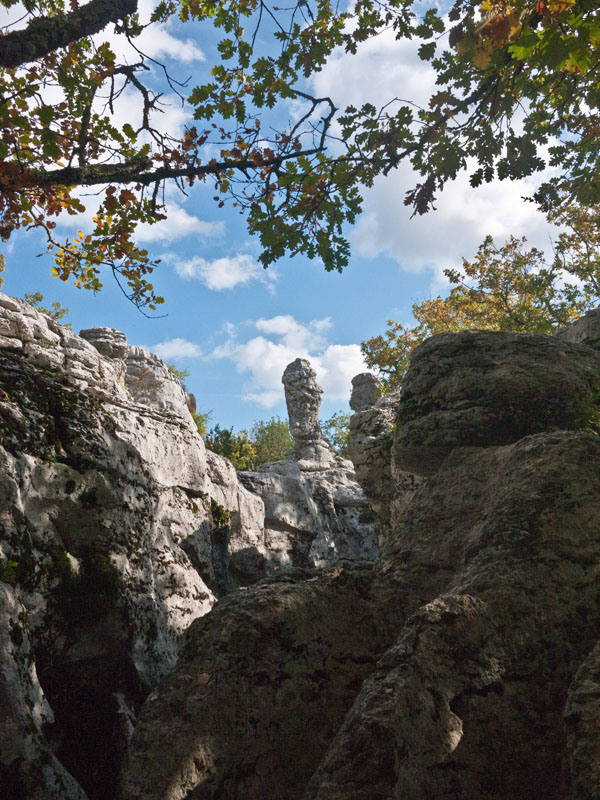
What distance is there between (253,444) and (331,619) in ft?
129

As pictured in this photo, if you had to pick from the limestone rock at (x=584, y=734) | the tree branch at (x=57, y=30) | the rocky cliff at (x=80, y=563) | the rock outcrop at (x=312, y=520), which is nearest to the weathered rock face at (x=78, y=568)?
the rocky cliff at (x=80, y=563)

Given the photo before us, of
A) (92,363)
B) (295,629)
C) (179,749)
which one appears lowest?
(179,749)

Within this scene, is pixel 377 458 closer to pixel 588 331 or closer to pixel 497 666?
pixel 588 331

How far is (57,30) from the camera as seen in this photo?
6.12m

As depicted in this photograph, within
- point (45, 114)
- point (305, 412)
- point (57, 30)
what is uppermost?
point (305, 412)

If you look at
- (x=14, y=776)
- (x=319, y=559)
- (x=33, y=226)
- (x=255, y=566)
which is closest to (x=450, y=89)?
(x=33, y=226)

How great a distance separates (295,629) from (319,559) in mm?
9836

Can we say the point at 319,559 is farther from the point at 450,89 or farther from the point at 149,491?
the point at 450,89

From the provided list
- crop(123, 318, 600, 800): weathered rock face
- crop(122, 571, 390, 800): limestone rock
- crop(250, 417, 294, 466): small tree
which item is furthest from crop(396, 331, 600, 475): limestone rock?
crop(250, 417, 294, 466): small tree

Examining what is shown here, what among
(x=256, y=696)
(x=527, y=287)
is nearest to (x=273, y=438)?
(x=527, y=287)

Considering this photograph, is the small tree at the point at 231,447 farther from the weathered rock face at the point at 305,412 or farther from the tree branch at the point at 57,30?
the tree branch at the point at 57,30

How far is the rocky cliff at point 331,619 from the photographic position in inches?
114

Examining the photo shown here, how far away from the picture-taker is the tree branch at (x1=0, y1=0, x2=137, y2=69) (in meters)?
5.84

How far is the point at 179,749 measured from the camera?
3512 mm
